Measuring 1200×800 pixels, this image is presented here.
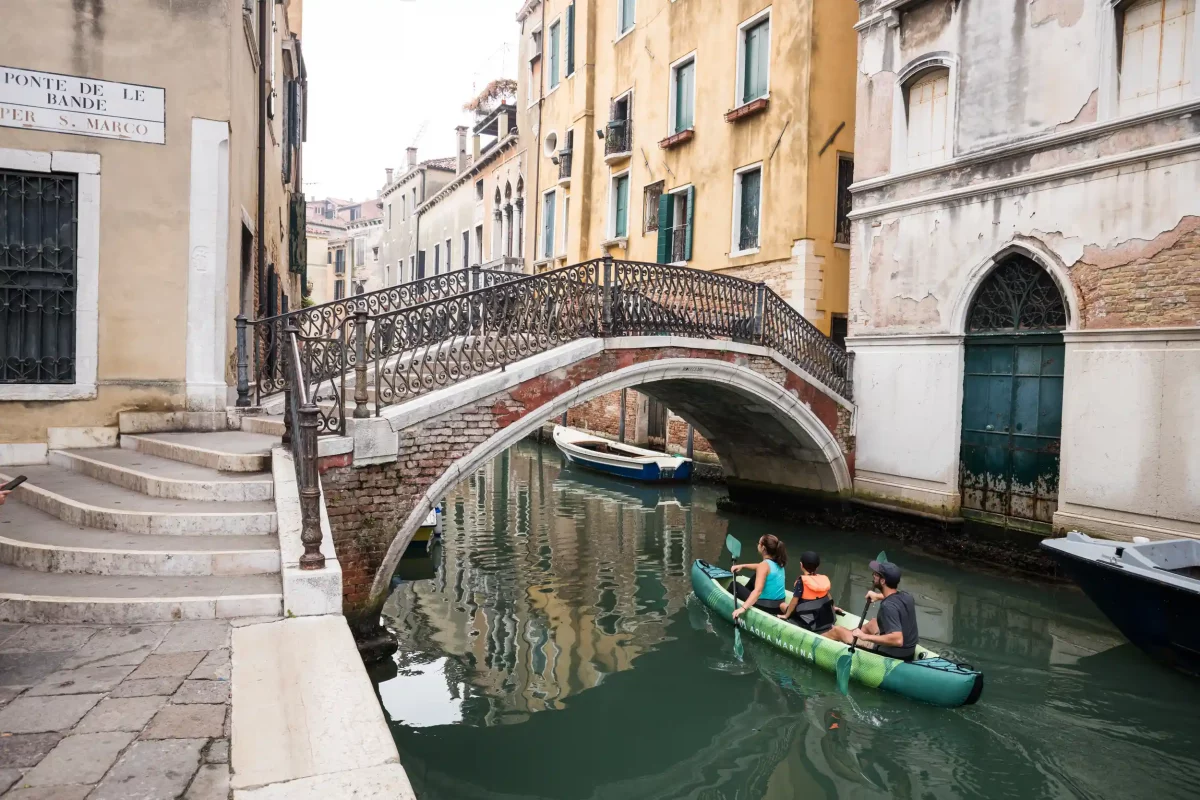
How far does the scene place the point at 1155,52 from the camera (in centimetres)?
891

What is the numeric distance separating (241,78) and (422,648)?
6.09 meters

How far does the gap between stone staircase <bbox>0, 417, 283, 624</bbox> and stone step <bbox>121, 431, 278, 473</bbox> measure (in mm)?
15

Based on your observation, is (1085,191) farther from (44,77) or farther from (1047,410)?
(44,77)

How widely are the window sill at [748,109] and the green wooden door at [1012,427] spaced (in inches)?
222

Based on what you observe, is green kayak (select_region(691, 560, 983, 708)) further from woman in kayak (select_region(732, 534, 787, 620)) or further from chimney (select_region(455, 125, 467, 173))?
chimney (select_region(455, 125, 467, 173))

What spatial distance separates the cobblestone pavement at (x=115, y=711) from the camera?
265 centimetres

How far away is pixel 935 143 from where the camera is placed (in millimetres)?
11367

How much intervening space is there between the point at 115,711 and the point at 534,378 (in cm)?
580

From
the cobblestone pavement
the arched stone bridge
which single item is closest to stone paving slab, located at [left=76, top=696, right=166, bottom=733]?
the cobblestone pavement

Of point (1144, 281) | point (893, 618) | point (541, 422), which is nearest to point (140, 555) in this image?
point (541, 422)

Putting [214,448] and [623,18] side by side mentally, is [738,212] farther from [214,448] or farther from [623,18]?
[214,448]

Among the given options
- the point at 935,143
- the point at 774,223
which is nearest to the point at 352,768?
the point at 935,143

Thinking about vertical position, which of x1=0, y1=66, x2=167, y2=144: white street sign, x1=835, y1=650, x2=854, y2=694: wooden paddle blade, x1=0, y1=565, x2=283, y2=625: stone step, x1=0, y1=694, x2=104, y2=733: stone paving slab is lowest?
x1=835, y1=650, x2=854, y2=694: wooden paddle blade

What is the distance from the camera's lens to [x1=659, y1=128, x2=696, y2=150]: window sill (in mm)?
15828
